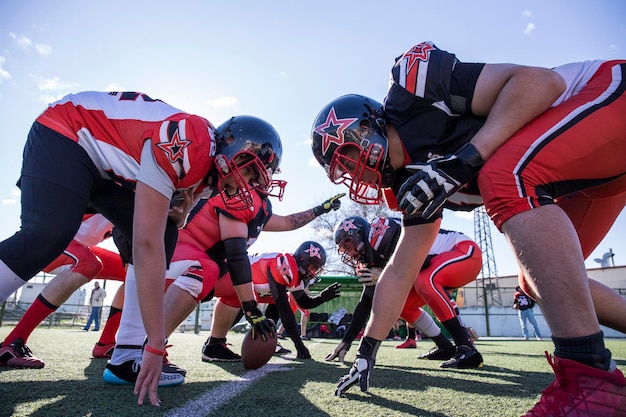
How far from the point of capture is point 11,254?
192 centimetres

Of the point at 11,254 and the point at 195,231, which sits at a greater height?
the point at 195,231

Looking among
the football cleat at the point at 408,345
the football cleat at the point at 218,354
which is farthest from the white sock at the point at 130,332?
the football cleat at the point at 408,345

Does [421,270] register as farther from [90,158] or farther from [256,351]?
[90,158]

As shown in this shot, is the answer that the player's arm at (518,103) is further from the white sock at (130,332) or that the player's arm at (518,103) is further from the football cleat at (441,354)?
the football cleat at (441,354)

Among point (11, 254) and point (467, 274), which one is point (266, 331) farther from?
point (467, 274)

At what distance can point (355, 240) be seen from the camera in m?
5.50

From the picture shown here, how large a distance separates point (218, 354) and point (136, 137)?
3.13m

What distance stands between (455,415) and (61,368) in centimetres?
324

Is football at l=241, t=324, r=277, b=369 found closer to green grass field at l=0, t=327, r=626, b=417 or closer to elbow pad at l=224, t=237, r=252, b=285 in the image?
green grass field at l=0, t=327, r=626, b=417

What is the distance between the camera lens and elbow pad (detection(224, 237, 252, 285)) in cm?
391

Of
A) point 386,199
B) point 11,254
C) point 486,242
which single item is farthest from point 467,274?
point 486,242

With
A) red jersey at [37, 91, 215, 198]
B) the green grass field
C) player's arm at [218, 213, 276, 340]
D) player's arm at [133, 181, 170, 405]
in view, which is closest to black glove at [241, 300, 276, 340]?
player's arm at [218, 213, 276, 340]

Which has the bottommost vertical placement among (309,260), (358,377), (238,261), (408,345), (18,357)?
(408,345)

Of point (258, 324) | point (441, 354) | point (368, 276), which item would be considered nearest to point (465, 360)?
point (441, 354)
